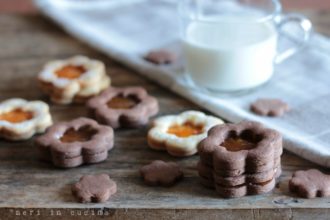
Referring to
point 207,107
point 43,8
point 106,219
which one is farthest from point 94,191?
point 43,8

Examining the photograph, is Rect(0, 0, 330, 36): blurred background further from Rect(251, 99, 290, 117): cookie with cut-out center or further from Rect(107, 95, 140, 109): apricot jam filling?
Rect(107, 95, 140, 109): apricot jam filling

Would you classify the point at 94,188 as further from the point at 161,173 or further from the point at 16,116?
the point at 16,116

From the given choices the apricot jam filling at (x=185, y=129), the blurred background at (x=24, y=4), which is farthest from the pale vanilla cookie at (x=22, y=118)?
the blurred background at (x=24, y=4)

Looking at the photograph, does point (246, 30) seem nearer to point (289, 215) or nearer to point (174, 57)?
point (174, 57)

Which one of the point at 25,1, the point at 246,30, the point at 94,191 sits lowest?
the point at 25,1

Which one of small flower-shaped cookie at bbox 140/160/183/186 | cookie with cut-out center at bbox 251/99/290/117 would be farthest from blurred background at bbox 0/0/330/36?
small flower-shaped cookie at bbox 140/160/183/186

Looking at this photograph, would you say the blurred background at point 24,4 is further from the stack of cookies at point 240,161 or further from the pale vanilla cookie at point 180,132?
the stack of cookies at point 240,161
